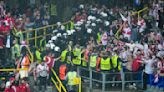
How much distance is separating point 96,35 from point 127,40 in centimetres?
157

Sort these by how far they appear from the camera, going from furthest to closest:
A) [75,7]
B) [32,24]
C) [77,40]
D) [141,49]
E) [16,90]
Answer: [75,7] < [32,24] < [77,40] < [141,49] < [16,90]

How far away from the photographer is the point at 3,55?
26781 millimetres

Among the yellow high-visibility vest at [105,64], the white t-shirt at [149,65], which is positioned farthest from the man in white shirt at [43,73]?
the white t-shirt at [149,65]

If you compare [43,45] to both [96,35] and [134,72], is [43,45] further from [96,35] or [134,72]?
[134,72]

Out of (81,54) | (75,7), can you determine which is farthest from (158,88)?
(75,7)

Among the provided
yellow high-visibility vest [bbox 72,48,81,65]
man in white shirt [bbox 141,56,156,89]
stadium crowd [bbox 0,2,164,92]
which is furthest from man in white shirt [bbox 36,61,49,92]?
man in white shirt [bbox 141,56,156,89]

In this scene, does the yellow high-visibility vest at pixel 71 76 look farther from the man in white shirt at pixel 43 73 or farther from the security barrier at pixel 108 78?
the man in white shirt at pixel 43 73

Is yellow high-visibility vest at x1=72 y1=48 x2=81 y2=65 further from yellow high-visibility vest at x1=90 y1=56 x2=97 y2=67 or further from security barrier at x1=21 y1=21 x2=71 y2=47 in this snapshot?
security barrier at x1=21 y1=21 x2=71 y2=47

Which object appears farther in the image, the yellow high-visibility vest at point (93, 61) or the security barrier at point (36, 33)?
the security barrier at point (36, 33)

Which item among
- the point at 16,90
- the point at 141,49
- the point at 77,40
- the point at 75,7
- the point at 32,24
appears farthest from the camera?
the point at 75,7

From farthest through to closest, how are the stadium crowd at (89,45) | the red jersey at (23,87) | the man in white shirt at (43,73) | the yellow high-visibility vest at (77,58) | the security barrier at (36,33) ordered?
1. the security barrier at (36,33)
2. the yellow high-visibility vest at (77,58)
3. the man in white shirt at (43,73)
4. the stadium crowd at (89,45)
5. the red jersey at (23,87)

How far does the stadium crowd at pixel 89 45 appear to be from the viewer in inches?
964

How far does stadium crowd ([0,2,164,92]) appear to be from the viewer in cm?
2448

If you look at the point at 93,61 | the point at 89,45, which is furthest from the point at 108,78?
the point at 89,45
